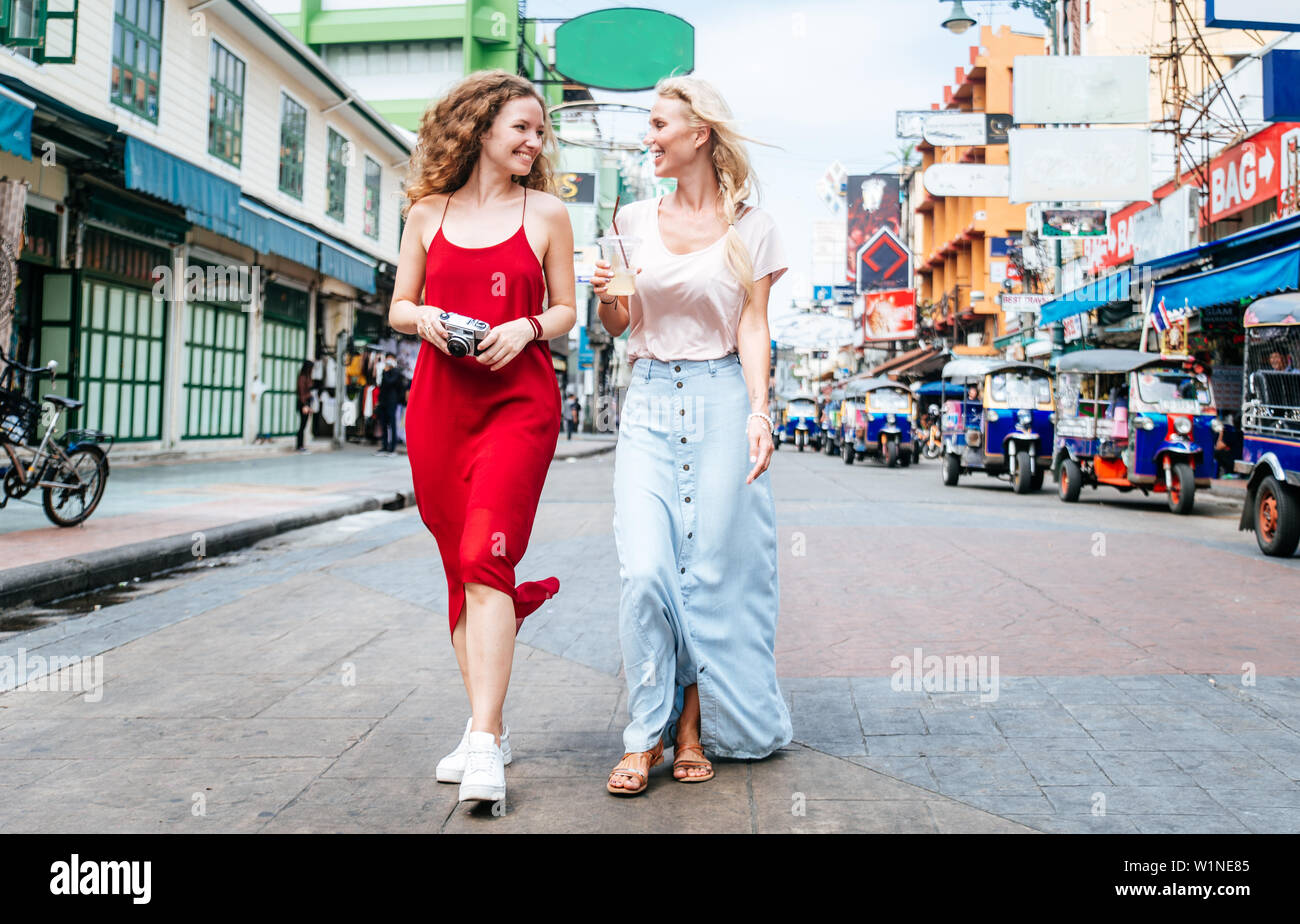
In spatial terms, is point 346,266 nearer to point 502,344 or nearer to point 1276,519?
point 1276,519

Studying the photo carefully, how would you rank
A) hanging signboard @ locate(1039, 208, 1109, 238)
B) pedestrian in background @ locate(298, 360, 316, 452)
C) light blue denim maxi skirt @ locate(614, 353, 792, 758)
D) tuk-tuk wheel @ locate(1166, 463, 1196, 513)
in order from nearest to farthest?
light blue denim maxi skirt @ locate(614, 353, 792, 758) → tuk-tuk wheel @ locate(1166, 463, 1196, 513) → pedestrian in background @ locate(298, 360, 316, 452) → hanging signboard @ locate(1039, 208, 1109, 238)

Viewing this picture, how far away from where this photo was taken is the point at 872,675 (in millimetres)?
4652

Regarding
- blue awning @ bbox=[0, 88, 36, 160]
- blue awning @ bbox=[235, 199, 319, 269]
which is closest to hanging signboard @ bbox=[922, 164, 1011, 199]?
blue awning @ bbox=[235, 199, 319, 269]

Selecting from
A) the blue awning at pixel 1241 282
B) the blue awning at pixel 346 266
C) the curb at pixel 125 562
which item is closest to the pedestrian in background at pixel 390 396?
the blue awning at pixel 346 266

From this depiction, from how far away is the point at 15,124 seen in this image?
972cm

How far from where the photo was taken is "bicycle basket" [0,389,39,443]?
8031 mm

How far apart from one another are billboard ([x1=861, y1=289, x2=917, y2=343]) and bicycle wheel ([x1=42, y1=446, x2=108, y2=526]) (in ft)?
134

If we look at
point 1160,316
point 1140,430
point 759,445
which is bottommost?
point 759,445

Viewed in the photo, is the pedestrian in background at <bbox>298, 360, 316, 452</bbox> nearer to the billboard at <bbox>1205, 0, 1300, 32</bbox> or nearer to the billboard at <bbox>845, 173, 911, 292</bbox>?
the billboard at <bbox>1205, 0, 1300, 32</bbox>

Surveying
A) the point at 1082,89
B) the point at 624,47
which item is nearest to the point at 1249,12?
the point at 1082,89

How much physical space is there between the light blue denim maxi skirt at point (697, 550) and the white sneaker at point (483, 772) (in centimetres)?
40

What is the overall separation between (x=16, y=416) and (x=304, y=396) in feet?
43.6

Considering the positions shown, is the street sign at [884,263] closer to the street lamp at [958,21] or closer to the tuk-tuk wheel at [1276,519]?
the street lamp at [958,21]
